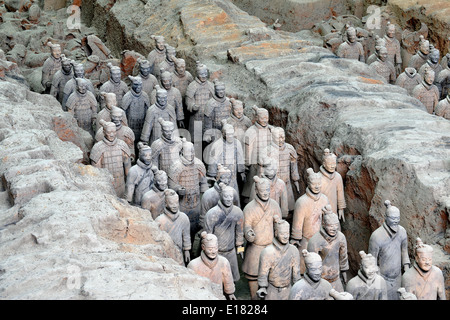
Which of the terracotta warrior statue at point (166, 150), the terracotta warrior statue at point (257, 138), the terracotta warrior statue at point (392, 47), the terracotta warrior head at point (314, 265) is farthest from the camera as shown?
the terracotta warrior statue at point (392, 47)

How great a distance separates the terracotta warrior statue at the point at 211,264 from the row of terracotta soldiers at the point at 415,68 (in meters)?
4.29

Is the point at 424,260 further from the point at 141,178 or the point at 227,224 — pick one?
the point at 141,178

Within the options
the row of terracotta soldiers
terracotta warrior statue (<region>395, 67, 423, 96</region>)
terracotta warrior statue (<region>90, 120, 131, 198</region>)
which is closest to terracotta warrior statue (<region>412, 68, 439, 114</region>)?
the row of terracotta soldiers

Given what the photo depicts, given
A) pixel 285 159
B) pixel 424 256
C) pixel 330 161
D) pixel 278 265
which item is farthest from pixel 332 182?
pixel 424 256

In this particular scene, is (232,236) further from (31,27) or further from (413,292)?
(31,27)

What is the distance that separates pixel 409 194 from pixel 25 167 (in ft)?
11.1

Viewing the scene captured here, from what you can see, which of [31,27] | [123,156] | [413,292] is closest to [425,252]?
[413,292]

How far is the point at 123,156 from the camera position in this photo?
7816 millimetres

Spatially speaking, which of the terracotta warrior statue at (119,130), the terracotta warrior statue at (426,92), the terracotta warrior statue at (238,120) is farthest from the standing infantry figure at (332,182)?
the terracotta warrior statue at (426,92)

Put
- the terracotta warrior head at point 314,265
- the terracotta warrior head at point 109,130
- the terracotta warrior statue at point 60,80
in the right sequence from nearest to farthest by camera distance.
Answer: the terracotta warrior head at point 314,265 < the terracotta warrior head at point 109,130 < the terracotta warrior statue at point 60,80

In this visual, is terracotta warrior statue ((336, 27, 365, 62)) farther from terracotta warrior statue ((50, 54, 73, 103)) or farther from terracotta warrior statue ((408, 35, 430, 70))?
terracotta warrior statue ((50, 54, 73, 103))

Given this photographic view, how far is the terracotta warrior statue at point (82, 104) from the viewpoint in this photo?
9.02 m

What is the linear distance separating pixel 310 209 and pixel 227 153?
1409 mm

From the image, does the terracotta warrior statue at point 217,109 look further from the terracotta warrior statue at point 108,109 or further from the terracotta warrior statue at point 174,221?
the terracotta warrior statue at point 174,221
